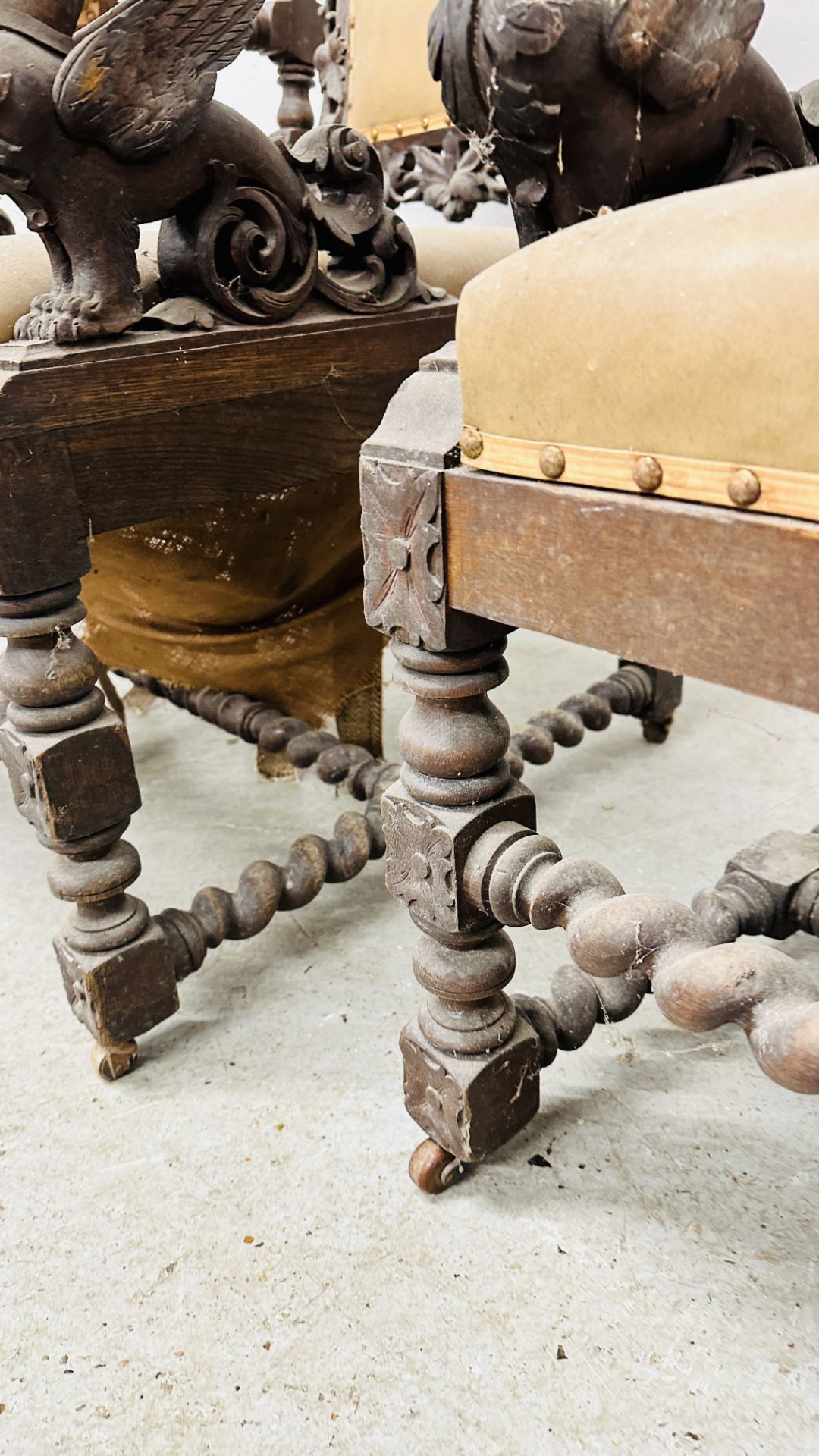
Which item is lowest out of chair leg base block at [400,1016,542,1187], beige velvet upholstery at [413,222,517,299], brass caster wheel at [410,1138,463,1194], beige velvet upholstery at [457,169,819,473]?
brass caster wheel at [410,1138,463,1194]

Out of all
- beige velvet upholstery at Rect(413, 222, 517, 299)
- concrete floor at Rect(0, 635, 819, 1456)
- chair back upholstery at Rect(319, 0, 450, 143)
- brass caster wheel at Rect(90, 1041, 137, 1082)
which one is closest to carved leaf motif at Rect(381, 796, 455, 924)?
concrete floor at Rect(0, 635, 819, 1456)

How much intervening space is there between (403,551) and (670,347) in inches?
10.3

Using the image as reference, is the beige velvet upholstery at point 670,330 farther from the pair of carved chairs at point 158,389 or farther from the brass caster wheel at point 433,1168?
the brass caster wheel at point 433,1168

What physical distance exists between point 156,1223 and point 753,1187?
1.65ft

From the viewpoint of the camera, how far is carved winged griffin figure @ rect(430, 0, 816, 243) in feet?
2.17

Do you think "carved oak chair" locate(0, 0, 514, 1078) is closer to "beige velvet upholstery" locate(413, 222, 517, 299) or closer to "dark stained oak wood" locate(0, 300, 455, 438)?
"dark stained oak wood" locate(0, 300, 455, 438)

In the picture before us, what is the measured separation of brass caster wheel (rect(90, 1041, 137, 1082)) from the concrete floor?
15 millimetres

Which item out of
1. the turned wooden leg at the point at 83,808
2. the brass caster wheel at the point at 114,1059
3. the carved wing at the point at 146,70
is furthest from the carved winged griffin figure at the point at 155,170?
the brass caster wheel at the point at 114,1059

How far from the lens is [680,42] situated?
685mm

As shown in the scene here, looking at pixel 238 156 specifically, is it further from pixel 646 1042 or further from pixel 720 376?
pixel 646 1042

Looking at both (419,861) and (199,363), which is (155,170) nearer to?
(199,363)

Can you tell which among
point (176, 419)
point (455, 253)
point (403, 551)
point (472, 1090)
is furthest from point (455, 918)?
point (455, 253)

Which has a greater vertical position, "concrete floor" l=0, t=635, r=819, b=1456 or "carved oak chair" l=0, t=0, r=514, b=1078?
"carved oak chair" l=0, t=0, r=514, b=1078

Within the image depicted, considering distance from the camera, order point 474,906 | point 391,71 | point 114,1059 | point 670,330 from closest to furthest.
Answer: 1. point 670,330
2. point 474,906
3. point 114,1059
4. point 391,71
